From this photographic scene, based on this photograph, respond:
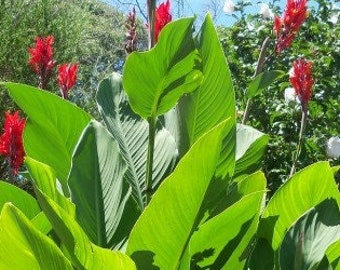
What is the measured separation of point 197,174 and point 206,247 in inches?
6.9

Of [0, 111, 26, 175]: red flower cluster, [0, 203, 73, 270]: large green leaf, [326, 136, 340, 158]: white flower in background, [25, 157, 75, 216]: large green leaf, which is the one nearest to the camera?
[0, 203, 73, 270]: large green leaf

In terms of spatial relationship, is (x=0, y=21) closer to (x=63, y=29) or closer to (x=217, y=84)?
(x=63, y=29)

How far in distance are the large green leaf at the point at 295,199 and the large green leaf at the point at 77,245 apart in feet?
1.37

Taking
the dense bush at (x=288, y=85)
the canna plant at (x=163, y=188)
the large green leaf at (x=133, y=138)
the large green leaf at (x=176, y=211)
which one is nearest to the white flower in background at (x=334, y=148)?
the dense bush at (x=288, y=85)

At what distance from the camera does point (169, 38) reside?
1273 millimetres

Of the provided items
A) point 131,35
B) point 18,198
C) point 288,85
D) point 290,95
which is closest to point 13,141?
point 131,35

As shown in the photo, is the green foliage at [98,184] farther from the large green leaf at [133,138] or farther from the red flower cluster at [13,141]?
the red flower cluster at [13,141]

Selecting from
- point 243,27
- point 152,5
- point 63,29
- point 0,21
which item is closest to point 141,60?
point 152,5

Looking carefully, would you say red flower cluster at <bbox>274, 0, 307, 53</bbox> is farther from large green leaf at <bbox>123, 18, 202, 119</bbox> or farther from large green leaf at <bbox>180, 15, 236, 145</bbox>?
large green leaf at <bbox>123, 18, 202, 119</bbox>

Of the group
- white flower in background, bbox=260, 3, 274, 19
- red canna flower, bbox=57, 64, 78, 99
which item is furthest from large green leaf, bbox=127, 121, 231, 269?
white flower in background, bbox=260, 3, 274, 19

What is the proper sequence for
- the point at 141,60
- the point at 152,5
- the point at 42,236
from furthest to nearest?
the point at 152,5 < the point at 141,60 < the point at 42,236

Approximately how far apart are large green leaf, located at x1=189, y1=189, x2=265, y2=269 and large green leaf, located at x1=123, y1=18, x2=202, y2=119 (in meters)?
0.26

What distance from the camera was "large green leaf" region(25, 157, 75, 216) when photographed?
1.28 metres

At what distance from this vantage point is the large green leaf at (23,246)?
100cm
